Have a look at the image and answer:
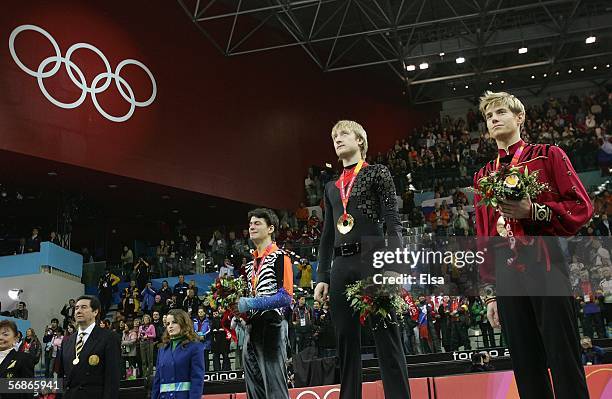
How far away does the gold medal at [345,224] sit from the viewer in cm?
485

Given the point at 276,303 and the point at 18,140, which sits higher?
the point at 18,140

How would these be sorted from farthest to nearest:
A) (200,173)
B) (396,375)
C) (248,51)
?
(248,51), (200,173), (396,375)

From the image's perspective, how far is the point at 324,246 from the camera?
202 inches

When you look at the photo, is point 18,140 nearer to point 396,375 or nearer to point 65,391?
point 65,391

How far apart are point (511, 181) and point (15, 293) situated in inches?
748

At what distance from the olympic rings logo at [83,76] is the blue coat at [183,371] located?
14.1 m

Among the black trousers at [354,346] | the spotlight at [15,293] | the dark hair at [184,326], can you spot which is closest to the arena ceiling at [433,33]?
the spotlight at [15,293]

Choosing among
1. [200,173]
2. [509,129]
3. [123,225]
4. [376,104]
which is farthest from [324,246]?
[376,104]

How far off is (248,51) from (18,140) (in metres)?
9.24

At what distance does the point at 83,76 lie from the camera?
20047mm

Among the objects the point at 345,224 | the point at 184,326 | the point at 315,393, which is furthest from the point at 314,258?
the point at 345,224

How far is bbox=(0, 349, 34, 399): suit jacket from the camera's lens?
6.99 m

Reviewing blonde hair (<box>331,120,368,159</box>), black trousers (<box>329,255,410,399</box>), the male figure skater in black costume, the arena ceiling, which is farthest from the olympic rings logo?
black trousers (<box>329,255,410,399</box>)

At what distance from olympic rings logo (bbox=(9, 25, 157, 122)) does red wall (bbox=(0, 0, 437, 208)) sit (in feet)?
0.43
